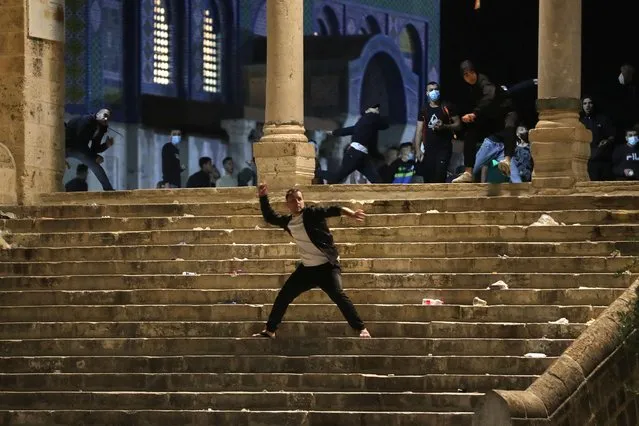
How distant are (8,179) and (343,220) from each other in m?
4.96

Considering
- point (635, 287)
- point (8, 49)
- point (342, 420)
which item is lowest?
point (342, 420)

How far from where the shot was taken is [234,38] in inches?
1704

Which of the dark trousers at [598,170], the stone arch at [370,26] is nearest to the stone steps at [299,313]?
the dark trousers at [598,170]

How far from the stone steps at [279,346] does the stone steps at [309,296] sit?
783 millimetres

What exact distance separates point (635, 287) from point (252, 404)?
3636mm

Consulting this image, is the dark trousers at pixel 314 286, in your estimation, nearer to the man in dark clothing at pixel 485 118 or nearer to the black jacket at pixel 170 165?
the man in dark clothing at pixel 485 118

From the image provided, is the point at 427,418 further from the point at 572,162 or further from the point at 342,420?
the point at 572,162

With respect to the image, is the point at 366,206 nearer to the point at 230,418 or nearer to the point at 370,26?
the point at 230,418

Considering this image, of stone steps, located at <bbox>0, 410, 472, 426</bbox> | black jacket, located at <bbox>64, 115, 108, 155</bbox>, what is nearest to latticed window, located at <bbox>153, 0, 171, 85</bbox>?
black jacket, located at <bbox>64, 115, 108, 155</bbox>

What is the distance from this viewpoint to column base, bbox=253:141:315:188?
25.1 m

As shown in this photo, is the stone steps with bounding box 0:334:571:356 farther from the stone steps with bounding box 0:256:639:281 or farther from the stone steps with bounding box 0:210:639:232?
the stone steps with bounding box 0:210:639:232

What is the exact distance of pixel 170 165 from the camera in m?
37.7

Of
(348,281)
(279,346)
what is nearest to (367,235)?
(348,281)

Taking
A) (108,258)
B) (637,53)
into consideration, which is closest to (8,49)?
(108,258)
